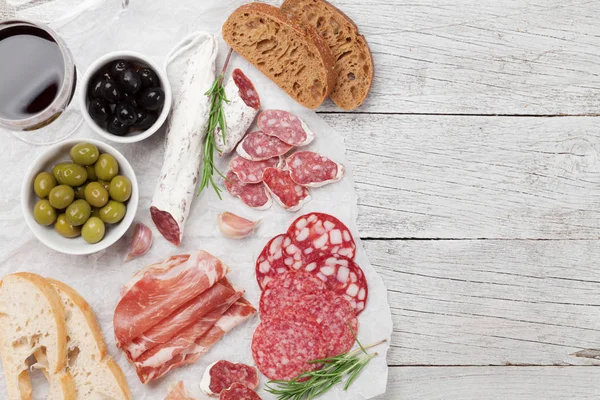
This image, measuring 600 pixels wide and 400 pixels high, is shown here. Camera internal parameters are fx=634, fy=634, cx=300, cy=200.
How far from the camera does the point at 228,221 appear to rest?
1580 mm

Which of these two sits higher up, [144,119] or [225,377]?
[144,119]

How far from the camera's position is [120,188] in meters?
1.45

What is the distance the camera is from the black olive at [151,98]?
1422mm

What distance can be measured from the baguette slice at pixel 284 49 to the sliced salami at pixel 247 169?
0.64ft

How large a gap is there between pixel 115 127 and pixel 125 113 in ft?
0.17

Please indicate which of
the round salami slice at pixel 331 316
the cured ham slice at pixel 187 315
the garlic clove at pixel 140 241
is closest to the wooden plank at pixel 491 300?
the round salami slice at pixel 331 316

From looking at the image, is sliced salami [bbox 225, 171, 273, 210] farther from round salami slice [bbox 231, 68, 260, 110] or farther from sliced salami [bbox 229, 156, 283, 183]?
round salami slice [bbox 231, 68, 260, 110]

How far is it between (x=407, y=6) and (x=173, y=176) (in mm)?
Result: 733

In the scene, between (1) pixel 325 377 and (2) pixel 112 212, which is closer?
(2) pixel 112 212

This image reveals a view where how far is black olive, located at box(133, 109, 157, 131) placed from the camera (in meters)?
1.45

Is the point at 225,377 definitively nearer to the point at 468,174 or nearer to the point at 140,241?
the point at 140,241

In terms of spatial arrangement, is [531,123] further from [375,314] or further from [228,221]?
[228,221]

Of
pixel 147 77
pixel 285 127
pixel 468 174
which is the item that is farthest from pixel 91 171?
pixel 468 174

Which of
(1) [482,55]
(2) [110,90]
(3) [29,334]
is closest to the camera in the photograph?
(2) [110,90]
